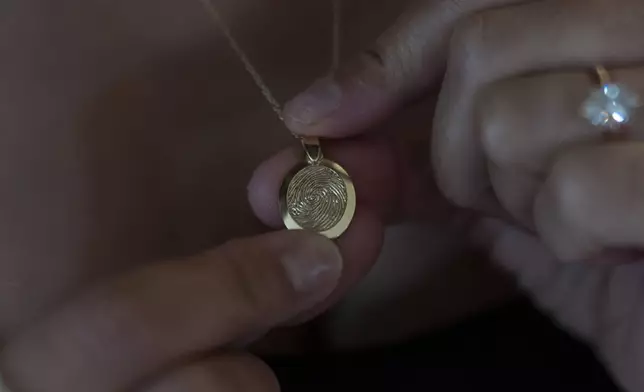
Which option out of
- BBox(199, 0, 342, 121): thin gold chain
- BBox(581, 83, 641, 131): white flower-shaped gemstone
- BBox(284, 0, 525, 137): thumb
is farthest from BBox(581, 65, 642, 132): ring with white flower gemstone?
BBox(199, 0, 342, 121): thin gold chain

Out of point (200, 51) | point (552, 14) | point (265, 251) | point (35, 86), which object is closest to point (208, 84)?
point (200, 51)

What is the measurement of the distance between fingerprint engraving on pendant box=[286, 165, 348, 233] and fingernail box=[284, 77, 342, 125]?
6cm

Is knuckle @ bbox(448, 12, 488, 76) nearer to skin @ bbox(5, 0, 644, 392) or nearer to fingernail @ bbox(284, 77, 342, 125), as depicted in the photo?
skin @ bbox(5, 0, 644, 392)

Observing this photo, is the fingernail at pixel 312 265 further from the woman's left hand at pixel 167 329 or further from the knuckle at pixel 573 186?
the knuckle at pixel 573 186

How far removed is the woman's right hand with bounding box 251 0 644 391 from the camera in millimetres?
573

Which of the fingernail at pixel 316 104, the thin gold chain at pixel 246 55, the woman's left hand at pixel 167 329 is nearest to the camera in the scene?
the woman's left hand at pixel 167 329

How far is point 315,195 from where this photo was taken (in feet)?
2.46

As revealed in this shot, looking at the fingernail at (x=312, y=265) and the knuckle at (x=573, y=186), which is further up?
the knuckle at (x=573, y=186)

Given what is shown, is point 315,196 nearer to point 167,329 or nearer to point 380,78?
point 380,78

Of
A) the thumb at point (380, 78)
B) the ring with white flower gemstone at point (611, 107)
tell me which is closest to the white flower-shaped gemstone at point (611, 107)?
the ring with white flower gemstone at point (611, 107)

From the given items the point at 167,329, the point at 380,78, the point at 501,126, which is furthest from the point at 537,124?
the point at 167,329

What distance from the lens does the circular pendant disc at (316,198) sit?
29.3 inches

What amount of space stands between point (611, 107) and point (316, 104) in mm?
250

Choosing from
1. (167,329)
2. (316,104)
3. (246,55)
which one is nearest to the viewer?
(167,329)
